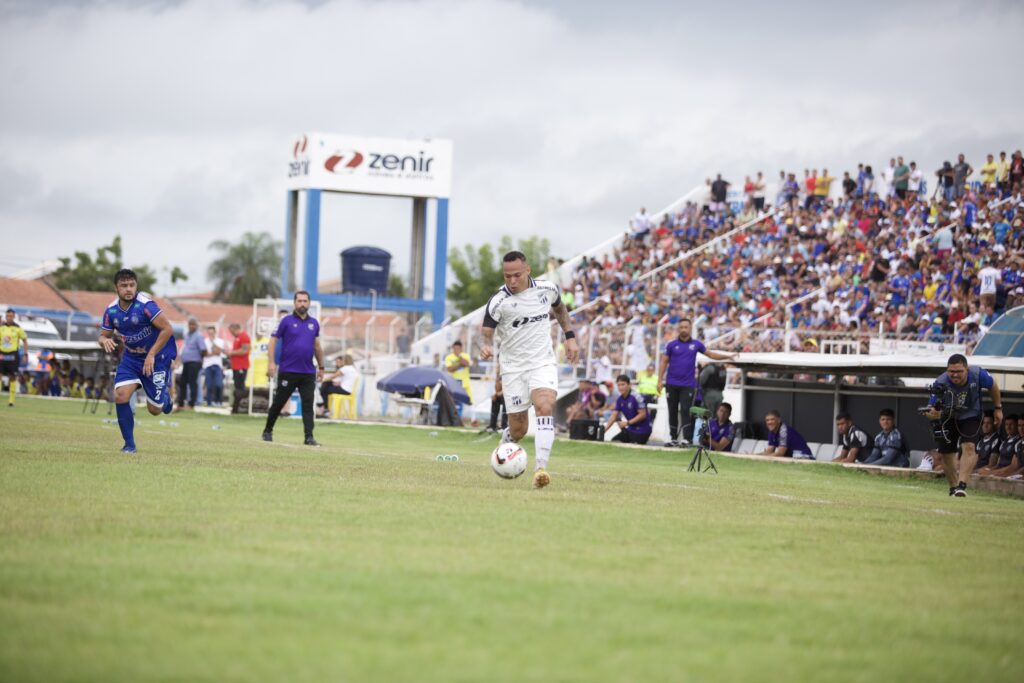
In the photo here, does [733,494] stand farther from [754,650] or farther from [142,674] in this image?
[142,674]

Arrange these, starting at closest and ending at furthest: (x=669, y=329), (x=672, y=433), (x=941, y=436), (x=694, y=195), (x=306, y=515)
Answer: (x=306, y=515), (x=941, y=436), (x=672, y=433), (x=669, y=329), (x=694, y=195)

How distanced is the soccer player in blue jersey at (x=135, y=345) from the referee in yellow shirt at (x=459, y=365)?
17.4 metres

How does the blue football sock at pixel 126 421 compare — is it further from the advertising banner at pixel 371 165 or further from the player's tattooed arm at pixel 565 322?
the advertising banner at pixel 371 165

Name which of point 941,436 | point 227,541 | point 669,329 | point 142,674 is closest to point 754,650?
point 142,674

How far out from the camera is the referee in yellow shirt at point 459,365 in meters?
33.1

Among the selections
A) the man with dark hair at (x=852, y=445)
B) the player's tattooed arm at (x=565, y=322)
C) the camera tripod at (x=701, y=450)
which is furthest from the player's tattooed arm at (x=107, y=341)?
the man with dark hair at (x=852, y=445)

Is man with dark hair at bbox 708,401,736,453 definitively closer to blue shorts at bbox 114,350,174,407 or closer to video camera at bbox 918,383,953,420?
video camera at bbox 918,383,953,420

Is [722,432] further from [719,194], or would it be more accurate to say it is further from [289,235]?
[289,235]

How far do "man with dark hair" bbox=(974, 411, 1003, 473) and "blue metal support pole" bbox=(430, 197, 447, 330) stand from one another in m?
36.0

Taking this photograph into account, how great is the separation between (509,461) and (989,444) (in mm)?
10609

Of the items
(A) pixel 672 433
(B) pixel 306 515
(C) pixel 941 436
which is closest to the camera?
(B) pixel 306 515

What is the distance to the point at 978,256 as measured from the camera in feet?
106

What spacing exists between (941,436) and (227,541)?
1091 centimetres

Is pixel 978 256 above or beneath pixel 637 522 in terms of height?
above
